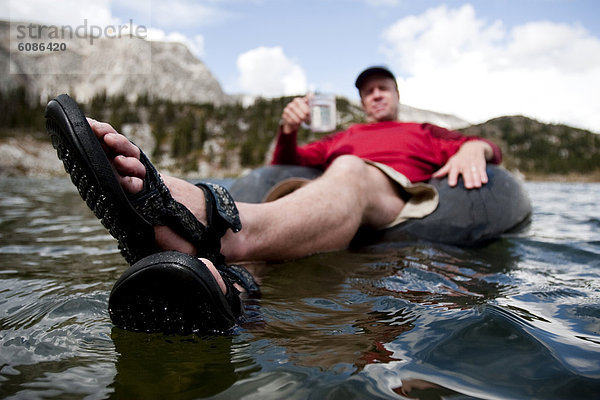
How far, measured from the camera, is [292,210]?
6.30 ft

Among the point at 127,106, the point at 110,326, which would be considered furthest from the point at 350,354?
the point at 127,106

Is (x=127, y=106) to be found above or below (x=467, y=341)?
above

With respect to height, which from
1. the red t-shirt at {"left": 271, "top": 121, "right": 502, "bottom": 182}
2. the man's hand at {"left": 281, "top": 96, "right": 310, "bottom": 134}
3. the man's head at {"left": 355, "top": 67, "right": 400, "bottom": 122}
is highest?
the man's head at {"left": 355, "top": 67, "right": 400, "bottom": 122}

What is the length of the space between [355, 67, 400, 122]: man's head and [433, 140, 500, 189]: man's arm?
929 mm

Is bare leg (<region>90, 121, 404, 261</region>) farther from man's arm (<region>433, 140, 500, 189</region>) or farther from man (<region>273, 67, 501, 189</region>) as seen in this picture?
man's arm (<region>433, 140, 500, 189</region>)

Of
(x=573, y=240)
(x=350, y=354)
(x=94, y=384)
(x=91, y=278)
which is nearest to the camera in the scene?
(x=94, y=384)

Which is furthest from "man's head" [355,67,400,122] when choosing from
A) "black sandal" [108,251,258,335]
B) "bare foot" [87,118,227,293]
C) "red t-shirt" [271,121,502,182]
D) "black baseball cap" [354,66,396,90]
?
"black sandal" [108,251,258,335]

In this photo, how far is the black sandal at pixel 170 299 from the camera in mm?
1089

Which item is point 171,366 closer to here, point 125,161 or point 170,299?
point 170,299

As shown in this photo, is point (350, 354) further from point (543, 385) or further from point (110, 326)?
point (110, 326)

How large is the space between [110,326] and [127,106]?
307 feet

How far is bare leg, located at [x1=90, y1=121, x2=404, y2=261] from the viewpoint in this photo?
1.29 meters

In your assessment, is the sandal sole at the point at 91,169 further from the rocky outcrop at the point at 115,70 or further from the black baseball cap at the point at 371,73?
the rocky outcrop at the point at 115,70

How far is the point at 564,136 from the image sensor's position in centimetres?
11369
